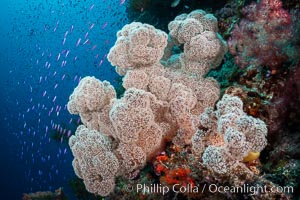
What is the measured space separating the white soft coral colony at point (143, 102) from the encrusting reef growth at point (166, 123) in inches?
0.5

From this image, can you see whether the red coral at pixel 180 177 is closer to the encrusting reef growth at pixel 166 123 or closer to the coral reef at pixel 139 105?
the encrusting reef growth at pixel 166 123

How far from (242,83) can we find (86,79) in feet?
7.86

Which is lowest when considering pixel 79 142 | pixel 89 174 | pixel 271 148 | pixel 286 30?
pixel 89 174

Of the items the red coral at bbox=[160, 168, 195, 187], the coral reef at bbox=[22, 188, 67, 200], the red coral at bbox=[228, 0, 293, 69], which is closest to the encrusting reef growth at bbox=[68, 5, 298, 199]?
the red coral at bbox=[160, 168, 195, 187]

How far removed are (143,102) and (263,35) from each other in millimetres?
1888

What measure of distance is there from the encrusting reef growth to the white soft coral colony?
0.01 m

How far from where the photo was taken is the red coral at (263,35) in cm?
374

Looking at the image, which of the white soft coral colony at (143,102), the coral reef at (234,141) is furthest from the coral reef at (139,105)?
the coral reef at (234,141)

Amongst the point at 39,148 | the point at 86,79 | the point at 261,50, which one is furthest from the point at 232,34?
the point at 39,148

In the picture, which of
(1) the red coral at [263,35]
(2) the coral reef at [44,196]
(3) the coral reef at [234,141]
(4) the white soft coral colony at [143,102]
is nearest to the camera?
(3) the coral reef at [234,141]

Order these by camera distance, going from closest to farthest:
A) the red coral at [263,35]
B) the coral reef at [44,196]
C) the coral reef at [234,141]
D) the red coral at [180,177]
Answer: the coral reef at [234,141] → the red coral at [180,177] → the red coral at [263,35] → the coral reef at [44,196]

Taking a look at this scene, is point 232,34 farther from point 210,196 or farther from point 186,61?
point 210,196

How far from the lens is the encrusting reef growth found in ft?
10.5

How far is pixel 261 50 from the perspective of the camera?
3932mm
